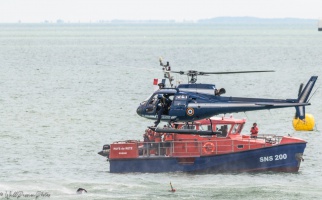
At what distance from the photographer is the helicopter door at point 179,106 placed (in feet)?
143

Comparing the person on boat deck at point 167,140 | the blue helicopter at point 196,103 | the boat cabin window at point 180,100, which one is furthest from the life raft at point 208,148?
the boat cabin window at point 180,100

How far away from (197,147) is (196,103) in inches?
151

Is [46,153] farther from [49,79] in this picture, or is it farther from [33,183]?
[49,79]

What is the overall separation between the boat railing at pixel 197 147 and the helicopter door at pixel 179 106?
346 cm

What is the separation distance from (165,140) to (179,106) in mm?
4137

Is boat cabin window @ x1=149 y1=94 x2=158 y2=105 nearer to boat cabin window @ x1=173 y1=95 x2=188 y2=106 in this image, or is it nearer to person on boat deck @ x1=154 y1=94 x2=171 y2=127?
person on boat deck @ x1=154 y1=94 x2=171 y2=127

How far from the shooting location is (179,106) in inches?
1710

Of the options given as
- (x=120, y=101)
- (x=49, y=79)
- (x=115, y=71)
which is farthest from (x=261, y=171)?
(x=115, y=71)

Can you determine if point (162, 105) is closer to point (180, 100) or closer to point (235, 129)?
point (180, 100)

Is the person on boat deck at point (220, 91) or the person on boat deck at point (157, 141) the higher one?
the person on boat deck at point (220, 91)

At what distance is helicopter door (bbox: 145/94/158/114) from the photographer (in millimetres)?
43906

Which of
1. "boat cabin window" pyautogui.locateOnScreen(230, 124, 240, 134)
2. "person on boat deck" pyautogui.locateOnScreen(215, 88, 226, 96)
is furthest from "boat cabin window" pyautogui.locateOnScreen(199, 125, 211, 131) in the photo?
"person on boat deck" pyautogui.locateOnScreen(215, 88, 226, 96)

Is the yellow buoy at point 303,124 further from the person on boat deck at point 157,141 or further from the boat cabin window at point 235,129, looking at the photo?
the person on boat deck at point 157,141

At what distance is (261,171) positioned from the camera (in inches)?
1844
